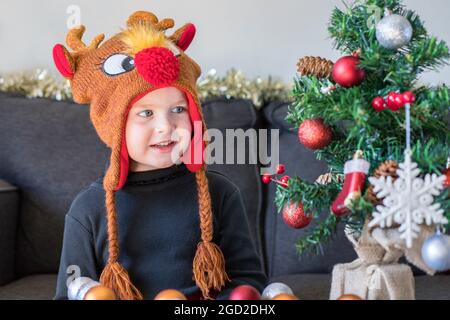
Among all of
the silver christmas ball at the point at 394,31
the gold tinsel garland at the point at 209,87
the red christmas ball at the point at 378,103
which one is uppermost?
the gold tinsel garland at the point at 209,87

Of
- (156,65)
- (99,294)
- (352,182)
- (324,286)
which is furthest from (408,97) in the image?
(324,286)

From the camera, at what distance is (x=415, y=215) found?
2.80 feet

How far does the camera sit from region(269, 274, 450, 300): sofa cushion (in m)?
1.37

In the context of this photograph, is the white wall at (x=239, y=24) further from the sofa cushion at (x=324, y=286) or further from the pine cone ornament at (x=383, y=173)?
the pine cone ornament at (x=383, y=173)

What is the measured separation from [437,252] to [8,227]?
1.10m

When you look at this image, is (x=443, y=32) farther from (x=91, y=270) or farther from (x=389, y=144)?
(x=91, y=270)

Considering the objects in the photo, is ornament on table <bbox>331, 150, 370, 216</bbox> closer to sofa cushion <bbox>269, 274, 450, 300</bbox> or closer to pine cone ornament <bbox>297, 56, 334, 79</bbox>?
pine cone ornament <bbox>297, 56, 334, 79</bbox>

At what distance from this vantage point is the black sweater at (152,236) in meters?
1.13

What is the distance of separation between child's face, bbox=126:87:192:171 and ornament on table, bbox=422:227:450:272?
0.45 m

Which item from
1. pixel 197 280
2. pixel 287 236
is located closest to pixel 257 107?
pixel 287 236

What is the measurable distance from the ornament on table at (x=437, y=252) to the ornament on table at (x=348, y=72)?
0.80 feet

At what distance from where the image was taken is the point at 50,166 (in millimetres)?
1681

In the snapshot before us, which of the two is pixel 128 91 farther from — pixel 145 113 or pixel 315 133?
pixel 315 133

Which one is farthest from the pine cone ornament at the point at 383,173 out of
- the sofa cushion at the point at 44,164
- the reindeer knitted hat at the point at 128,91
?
the sofa cushion at the point at 44,164
